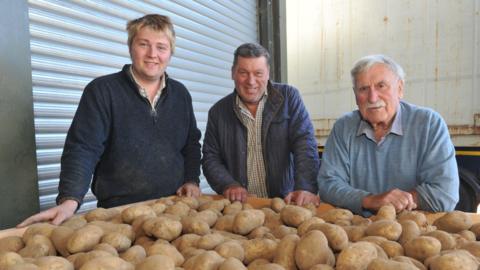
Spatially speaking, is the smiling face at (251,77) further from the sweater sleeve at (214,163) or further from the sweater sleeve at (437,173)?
the sweater sleeve at (437,173)

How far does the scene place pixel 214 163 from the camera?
2498mm

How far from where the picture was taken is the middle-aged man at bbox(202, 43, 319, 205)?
2.42 metres

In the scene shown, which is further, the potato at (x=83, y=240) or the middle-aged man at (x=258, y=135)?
the middle-aged man at (x=258, y=135)

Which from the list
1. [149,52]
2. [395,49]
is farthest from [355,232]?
[395,49]

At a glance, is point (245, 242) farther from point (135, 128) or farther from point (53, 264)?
point (135, 128)

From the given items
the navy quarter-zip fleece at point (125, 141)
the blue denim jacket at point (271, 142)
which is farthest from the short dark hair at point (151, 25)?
the blue denim jacket at point (271, 142)

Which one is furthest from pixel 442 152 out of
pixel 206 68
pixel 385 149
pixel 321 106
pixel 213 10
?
pixel 321 106

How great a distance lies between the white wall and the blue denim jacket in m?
2.87

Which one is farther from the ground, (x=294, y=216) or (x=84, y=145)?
(x=84, y=145)

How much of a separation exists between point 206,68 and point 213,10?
0.68 meters

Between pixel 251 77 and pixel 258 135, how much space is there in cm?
36

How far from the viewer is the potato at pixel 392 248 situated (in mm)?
1227

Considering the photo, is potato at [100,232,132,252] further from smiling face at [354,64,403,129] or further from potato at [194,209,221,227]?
smiling face at [354,64,403,129]

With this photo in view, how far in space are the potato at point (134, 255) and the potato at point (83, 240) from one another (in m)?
0.11
